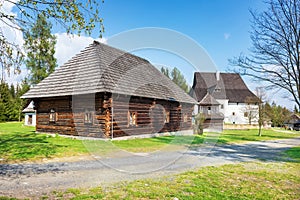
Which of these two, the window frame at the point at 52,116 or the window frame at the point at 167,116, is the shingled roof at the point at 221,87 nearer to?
the window frame at the point at 167,116

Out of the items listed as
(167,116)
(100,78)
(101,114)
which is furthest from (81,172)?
(167,116)

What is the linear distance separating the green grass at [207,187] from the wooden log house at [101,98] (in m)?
8.50

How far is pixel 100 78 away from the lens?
14547 millimetres

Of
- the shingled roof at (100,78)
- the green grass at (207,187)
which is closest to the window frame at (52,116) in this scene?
the shingled roof at (100,78)

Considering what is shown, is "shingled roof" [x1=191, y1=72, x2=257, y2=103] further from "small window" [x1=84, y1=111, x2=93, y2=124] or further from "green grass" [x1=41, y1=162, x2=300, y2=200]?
"green grass" [x1=41, y1=162, x2=300, y2=200]

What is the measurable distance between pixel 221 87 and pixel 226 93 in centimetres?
169

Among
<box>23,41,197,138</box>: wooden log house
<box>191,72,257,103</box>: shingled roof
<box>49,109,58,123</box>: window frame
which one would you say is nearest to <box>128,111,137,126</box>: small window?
<box>23,41,197,138</box>: wooden log house

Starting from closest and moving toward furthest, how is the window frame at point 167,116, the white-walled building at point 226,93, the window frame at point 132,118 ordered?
the window frame at point 132,118
the window frame at point 167,116
the white-walled building at point 226,93

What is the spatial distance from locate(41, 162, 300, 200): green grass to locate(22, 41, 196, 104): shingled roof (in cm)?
861

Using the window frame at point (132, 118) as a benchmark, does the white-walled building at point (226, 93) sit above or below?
above

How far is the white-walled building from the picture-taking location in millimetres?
42281

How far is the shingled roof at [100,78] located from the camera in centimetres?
1485

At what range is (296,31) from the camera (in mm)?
11078

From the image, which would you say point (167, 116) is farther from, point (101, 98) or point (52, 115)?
point (52, 115)
